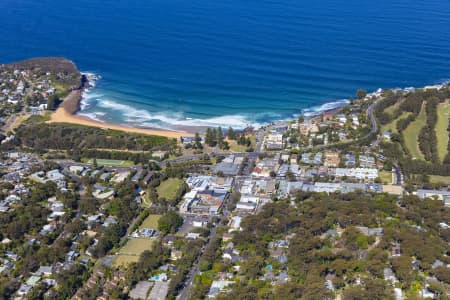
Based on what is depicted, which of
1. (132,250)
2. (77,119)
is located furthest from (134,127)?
(132,250)

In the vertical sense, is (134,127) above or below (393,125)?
below

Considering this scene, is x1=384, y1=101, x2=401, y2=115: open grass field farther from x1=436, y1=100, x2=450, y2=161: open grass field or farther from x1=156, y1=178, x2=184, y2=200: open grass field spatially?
x1=156, y1=178, x2=184, y2=200: open grass field

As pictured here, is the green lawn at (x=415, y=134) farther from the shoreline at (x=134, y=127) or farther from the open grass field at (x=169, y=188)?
the open grass field at (x=169, y=188)

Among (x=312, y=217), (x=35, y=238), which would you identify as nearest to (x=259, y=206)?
(x=312, y=217)

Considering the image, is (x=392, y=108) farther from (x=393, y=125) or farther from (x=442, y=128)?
(x=442, y=128)

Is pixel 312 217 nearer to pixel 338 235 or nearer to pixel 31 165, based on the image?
pixel 338 235

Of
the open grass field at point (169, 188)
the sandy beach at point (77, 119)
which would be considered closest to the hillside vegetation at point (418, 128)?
the open grass field at point (169, 188)

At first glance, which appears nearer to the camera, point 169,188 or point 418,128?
point 169,188
